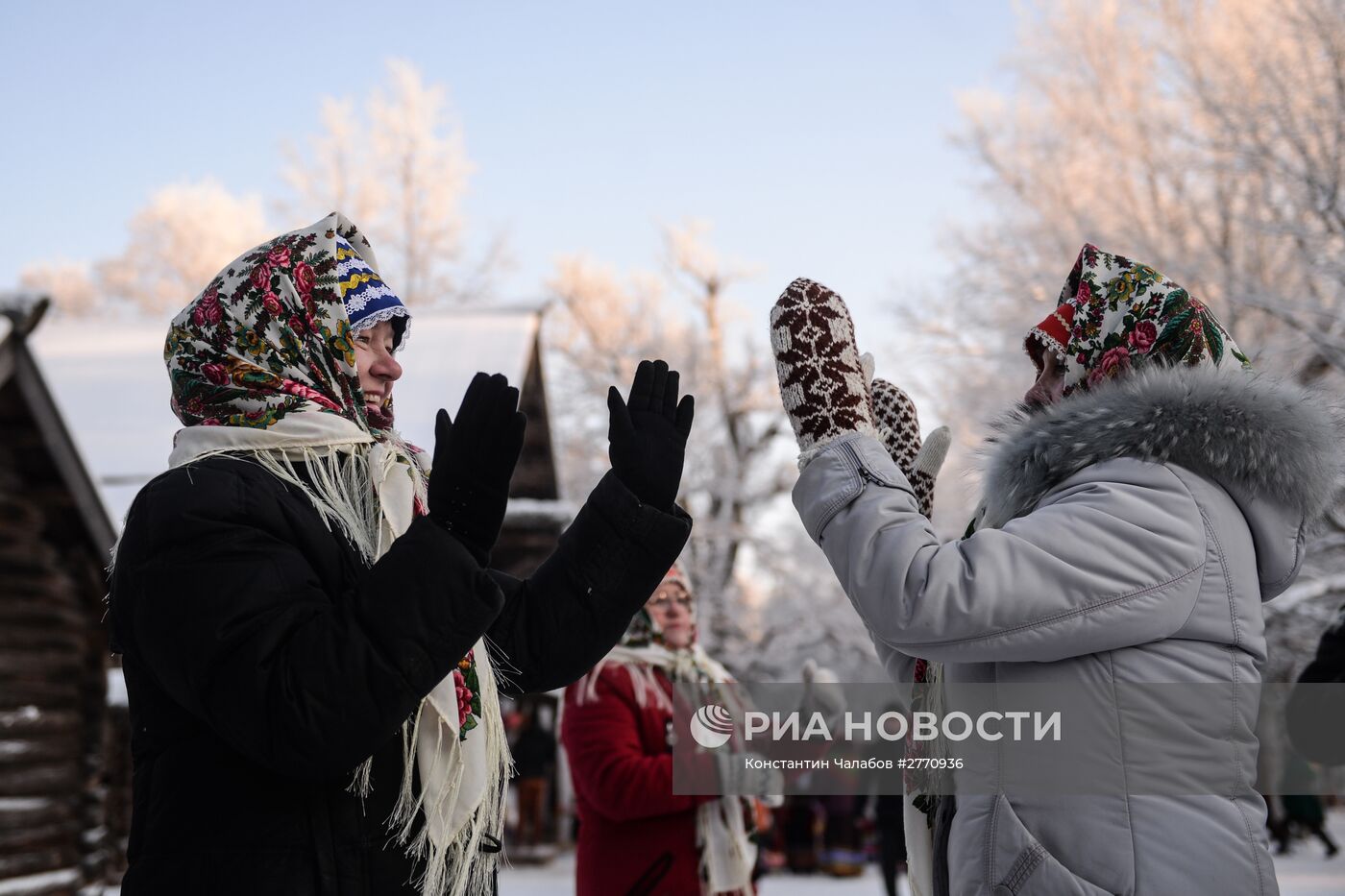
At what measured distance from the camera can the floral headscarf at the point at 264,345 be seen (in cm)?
196

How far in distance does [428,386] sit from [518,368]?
905 mm

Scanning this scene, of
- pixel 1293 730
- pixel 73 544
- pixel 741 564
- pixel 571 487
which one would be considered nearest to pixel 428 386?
pixel 73 544

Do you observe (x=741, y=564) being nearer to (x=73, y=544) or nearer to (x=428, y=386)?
(x=428, y=386)

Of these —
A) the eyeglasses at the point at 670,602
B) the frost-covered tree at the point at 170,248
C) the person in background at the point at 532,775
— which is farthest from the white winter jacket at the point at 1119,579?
the frost-covered tree at the point at 170,248

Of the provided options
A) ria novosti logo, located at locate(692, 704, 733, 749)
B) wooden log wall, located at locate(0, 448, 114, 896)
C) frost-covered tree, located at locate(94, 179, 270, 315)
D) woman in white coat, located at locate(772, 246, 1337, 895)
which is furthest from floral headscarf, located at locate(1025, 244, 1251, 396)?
frost-covered tree, located at locate(94, 179, 270, 315)

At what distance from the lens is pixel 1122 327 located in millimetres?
2055

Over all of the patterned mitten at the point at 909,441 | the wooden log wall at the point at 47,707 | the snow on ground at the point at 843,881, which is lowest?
the snow on ground at the point at 843,881

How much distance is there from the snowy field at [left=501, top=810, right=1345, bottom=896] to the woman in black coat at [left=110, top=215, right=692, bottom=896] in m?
9.06

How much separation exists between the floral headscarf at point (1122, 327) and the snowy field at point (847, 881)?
9342mm

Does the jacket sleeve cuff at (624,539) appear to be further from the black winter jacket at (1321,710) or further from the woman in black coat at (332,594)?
the black winter jacket at (1321,710)

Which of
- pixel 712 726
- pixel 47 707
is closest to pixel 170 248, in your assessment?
pixel 47 707

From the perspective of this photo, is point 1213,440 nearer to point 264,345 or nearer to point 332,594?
point 332,594

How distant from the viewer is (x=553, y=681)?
2.21 meters

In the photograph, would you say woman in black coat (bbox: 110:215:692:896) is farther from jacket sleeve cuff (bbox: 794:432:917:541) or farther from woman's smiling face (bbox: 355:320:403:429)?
jacket sleeve cuff (bbox: 794:432:917:541)
